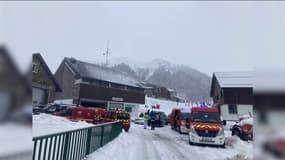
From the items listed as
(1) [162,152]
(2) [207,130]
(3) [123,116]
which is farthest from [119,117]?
(1) [162,152]

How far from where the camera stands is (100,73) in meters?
36.9

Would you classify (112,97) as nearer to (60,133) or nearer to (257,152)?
(60,133)

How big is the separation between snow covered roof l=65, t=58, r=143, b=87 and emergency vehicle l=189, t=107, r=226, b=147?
72.7ft

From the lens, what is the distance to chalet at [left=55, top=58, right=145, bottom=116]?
32.4 metres

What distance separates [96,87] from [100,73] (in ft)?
11.6

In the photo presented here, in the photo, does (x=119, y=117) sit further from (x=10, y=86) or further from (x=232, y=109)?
(x=232, y=109)

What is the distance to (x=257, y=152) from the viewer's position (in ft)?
3.43

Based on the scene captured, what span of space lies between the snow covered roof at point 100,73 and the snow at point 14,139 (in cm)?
3128

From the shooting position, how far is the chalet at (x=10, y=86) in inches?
→ 40.4

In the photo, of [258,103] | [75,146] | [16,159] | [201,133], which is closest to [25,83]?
[16,159]

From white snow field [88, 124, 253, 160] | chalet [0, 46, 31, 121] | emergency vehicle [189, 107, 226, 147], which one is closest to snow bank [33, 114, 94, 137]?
chalet [0, 46, 31, 121]

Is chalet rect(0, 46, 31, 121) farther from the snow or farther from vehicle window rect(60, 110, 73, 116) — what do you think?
vehicle window rect(60, 110, 73, 116)

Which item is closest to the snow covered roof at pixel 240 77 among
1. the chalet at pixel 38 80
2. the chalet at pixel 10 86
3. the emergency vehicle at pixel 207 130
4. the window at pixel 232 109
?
the chalet at pixel 10 86

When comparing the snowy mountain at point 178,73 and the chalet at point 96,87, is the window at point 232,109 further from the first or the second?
the chalet at point 96,87
